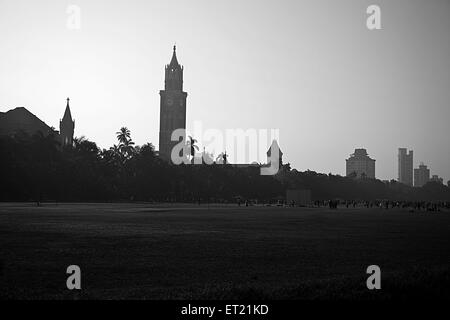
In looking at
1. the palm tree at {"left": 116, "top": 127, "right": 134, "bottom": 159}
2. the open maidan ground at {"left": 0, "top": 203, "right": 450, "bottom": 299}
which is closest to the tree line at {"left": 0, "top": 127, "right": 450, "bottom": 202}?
the palm tree at {"left": 116, "top": 127, "right": 134, "bottom": 159}

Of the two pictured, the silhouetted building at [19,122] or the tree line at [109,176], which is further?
the silhouetted building at [19,122]

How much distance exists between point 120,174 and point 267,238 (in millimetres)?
93640

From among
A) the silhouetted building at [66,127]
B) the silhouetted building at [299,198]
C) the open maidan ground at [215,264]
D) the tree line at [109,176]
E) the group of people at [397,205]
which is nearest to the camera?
the open maidan ground at [215,264]

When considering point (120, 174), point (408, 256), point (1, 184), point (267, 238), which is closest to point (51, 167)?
point (1, 184)

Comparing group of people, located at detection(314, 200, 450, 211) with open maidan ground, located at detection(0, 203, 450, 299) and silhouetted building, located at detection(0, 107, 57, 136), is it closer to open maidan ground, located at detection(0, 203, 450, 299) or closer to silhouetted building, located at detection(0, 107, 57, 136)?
open maidan ground, located at detection(0, 203, 450, 299)

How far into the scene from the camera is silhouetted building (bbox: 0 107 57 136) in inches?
5620

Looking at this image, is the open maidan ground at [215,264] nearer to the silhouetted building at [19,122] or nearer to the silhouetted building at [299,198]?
the silhouetted building at [299,198]

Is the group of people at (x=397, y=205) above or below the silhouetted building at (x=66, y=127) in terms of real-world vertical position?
below

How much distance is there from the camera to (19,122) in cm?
14675

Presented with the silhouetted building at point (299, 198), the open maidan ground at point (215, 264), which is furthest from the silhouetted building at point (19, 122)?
the open maidan ground at point (215, 264)

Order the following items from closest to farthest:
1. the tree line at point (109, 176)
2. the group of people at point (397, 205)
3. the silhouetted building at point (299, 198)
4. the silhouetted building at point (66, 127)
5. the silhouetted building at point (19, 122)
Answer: the group of people at point (397, 205) < the tree line at point (109, 176) < the silhouetted building at point (299, 198) < the silhouetted building at point (19, 122) < the silhouetted building at point (66, 127)

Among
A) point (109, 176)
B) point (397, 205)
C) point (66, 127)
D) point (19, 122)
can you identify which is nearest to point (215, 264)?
point (109, 176)

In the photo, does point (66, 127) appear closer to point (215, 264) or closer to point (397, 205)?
point (397, 205)

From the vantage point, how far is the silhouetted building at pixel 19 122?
142750 millimetres
